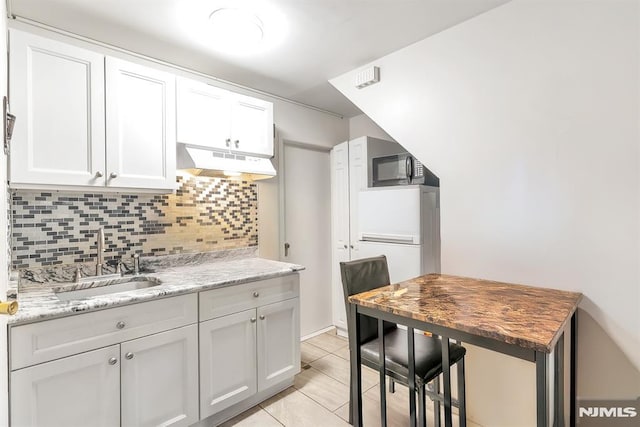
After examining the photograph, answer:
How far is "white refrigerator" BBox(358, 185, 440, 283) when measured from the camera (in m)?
2.57

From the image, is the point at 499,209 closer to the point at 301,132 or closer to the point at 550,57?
the point at 550,57


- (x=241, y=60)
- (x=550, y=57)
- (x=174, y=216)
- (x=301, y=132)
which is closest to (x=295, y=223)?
(x=301, y=132)

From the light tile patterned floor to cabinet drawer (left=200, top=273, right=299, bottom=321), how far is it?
2.28ft

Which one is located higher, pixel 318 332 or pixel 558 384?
Answer: pixel 558 384

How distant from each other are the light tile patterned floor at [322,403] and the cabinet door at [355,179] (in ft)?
3.57

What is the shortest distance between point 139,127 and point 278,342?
1694mm

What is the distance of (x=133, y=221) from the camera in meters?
2.22

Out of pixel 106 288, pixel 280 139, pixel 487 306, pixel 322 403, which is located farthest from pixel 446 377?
pixel 280 139

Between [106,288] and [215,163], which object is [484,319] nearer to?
[215,163]

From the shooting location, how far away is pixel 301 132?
327 cm

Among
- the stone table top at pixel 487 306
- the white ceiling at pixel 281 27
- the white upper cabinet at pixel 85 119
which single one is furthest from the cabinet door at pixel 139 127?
the stone table top at pixel 487 306

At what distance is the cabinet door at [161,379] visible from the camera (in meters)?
1.60

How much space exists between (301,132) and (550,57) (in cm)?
213

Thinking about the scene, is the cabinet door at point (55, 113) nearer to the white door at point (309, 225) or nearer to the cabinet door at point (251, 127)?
the cabinet door at point (251, 127)
